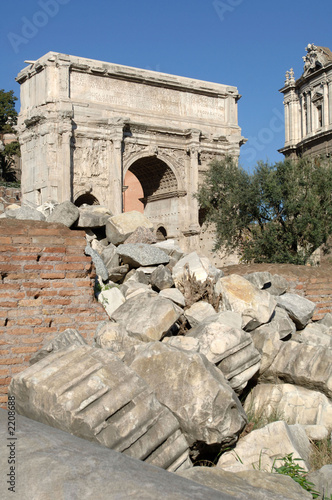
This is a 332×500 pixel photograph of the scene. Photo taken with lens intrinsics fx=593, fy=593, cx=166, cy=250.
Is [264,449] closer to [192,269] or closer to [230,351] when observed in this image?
[230,351]

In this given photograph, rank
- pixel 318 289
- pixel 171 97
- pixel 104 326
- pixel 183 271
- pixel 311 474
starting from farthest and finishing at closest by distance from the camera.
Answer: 1. pixel 171 97
2. pixel 318 289
3. pixel 183 271
4. pixel 104 326
5. pixel 311 474

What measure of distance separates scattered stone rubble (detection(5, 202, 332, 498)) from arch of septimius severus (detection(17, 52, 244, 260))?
546 inches

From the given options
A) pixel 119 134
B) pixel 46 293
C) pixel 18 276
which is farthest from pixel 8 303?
pixel 119 134

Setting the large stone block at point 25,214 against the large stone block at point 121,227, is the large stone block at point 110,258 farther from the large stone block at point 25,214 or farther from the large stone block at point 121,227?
the large stone block at point 25,214

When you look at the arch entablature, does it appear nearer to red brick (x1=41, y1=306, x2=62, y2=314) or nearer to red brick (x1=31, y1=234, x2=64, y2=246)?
red brick (x1=31, y1=234, x2=64, y2=246)

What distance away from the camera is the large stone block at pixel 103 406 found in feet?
10.3

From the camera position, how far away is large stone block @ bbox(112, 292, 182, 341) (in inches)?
190

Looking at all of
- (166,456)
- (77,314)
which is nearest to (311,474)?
(166,456)

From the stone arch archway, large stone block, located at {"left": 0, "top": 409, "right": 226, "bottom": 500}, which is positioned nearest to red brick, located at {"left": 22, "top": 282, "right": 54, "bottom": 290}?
large stone block, located at {"left": 0, "top": 409, "right": 226, "bottom": 500}

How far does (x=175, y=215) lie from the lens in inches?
951

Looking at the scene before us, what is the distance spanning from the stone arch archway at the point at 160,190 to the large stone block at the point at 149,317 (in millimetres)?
18398

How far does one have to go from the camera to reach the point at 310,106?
33281 millimetres

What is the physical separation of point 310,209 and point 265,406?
427 inches

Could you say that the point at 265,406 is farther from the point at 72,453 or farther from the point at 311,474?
the point at 72,453
